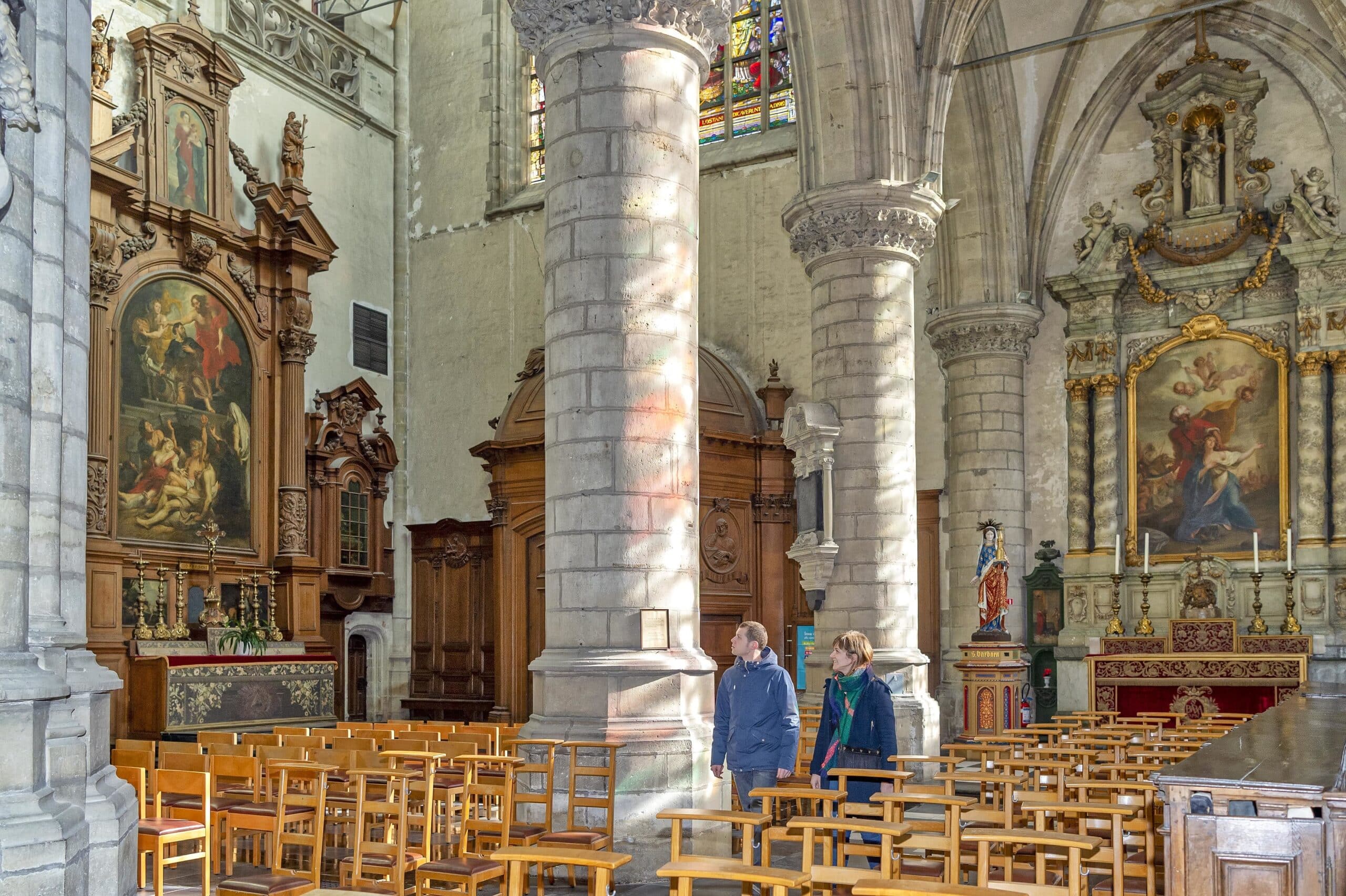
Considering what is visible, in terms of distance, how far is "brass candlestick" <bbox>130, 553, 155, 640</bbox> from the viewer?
1630 cm

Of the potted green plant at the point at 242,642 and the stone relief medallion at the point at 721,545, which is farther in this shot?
the stone relief medallion at the point at 721,545

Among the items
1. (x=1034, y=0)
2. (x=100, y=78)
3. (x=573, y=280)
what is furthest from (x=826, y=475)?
(x=100, y=78)

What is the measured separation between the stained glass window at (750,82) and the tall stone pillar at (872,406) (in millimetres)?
6811

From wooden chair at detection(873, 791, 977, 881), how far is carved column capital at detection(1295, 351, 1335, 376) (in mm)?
11705

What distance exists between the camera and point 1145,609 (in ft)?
55.4

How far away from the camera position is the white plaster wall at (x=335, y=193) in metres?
19.6

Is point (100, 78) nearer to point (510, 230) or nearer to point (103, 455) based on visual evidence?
point (103, 455)

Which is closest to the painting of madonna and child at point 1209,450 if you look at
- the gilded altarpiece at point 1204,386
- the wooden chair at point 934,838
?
the gilded altarpiece at point 1204,386

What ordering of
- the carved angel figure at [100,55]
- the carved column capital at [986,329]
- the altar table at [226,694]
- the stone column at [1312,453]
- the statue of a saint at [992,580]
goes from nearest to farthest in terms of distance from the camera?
the statue of a saint at [992,580]
the altar table at [226,694]
the stone column at [1312,453]
the carved angel figure at [100,55]
the carved column capital at [986,329]

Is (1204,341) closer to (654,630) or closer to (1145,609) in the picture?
(1145,609)

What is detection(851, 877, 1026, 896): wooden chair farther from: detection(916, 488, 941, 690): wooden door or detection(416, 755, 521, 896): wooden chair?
detection(916, 488, 941, 690): wooden door

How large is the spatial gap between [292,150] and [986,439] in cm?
1061

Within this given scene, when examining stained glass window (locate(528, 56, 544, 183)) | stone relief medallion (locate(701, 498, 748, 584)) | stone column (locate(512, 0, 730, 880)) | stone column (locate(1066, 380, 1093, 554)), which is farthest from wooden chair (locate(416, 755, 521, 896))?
stained glass window (locate(528, 56, 544, 183))

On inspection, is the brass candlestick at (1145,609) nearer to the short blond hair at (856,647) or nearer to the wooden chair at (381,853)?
the short blond hair at (856,647)
